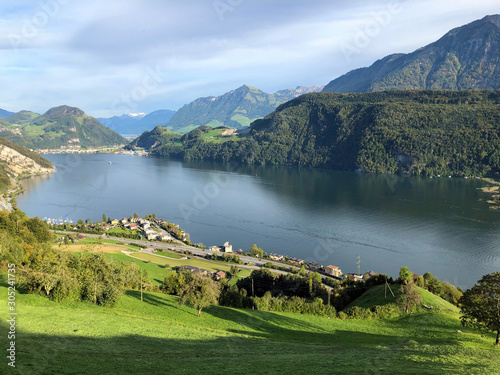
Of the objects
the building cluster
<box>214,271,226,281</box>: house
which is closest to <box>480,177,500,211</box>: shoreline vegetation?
<box>214,271,226,281</box>: house

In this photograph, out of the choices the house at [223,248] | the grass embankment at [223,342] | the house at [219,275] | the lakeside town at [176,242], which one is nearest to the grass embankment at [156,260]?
the house at [219,275]

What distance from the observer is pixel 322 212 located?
8319 centimetres

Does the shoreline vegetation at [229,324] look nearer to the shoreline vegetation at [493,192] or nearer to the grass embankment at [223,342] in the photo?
the grass embankment at [223,342]

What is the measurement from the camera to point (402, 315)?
24672 mm

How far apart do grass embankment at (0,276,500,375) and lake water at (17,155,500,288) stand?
102 feet

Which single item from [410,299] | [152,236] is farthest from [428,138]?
[410,299]

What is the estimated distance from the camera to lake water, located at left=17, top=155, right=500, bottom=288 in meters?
56.4

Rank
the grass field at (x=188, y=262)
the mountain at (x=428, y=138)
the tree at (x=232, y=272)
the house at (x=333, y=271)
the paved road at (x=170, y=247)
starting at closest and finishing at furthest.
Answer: the tree at (x=232, y=272) → the house at (x=333, y=271) → the grass field at (x=188, y=262) → the paved road at (x=170, y=247) → the mountain at (x=428, y=138)

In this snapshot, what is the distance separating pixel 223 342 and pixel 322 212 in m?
70.3

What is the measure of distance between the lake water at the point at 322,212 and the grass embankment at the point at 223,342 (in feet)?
102

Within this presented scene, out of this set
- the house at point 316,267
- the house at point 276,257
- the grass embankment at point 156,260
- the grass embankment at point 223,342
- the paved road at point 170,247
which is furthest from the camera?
the house at point 276,257

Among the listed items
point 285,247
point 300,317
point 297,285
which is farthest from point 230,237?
point 300,317

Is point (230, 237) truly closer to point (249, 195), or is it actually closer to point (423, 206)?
point (249, 195)

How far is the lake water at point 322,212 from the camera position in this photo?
56438 millimetres
